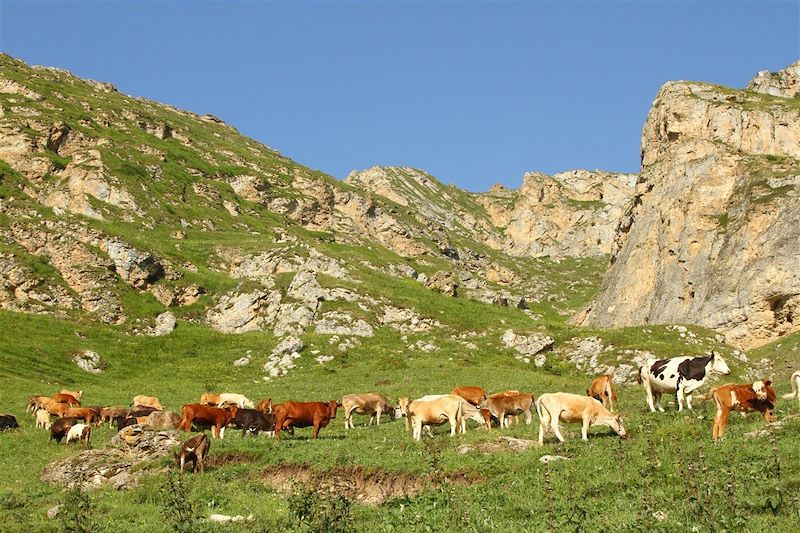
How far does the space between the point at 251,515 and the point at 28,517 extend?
577 cm

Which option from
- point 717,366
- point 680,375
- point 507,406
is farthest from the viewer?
point 507,406

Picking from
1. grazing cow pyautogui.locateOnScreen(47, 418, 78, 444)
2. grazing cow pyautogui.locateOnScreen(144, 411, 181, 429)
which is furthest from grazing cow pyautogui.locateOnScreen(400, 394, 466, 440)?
grazing cow pyautogui.locateOnScreen(47, 418, 78, 444)

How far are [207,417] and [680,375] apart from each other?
17474 mm

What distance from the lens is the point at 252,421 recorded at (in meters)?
27.3

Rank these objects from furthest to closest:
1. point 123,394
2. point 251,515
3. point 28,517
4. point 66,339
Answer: point 66,339
point 123,394
point 28,517
point 251,515

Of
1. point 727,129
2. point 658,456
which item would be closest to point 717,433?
point 658,456

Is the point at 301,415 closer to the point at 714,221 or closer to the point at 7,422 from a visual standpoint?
the point at 7,422

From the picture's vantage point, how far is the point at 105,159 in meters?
110

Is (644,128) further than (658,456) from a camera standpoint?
Yes

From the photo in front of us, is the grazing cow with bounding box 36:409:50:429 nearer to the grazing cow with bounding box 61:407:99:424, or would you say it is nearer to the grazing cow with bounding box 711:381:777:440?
the grazing cow with bounding box 61:407:99:424

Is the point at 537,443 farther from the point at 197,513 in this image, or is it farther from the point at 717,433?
the point at 197,513

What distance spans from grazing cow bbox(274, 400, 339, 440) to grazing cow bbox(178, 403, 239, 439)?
1933 millimetres

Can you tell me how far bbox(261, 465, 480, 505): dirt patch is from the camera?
57.7ft

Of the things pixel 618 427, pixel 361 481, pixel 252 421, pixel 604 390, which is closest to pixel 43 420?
pixel 252 421
